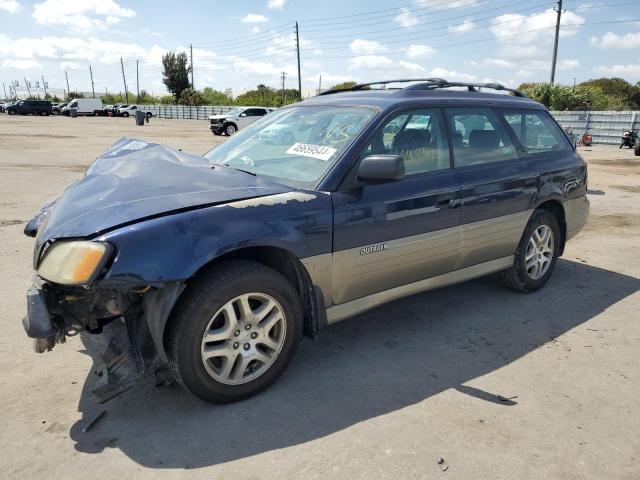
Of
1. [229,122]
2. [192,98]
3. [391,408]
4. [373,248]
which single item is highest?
[192,98]

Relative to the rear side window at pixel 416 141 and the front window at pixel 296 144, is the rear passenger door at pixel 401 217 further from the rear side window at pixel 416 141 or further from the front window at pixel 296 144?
the front window at pixel 296 144

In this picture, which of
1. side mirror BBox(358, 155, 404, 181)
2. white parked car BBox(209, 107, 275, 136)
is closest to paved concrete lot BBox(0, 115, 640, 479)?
side mirror BBox(358, 155, 404, 181)

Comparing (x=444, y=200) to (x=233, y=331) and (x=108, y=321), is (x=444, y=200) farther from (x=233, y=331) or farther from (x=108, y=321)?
(x=108, y=321)

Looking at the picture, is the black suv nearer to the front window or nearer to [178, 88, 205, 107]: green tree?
[178, 88, 205, 107]: green tree

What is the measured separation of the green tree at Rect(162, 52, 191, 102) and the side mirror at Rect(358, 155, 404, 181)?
250 ft

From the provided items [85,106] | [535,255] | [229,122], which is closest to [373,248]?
[535,255]

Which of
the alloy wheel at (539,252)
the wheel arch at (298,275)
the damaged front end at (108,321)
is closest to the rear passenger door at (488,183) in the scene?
the alloy wheel at (539,252)

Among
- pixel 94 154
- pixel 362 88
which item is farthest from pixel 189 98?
pixel 362 88

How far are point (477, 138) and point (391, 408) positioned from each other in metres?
2.26

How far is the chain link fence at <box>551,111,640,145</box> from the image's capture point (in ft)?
74.8

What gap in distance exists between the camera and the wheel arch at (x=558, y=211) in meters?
4.62

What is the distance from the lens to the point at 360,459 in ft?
7.92

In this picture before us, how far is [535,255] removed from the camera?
4547 mm

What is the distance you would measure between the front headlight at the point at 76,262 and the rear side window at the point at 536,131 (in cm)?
343
